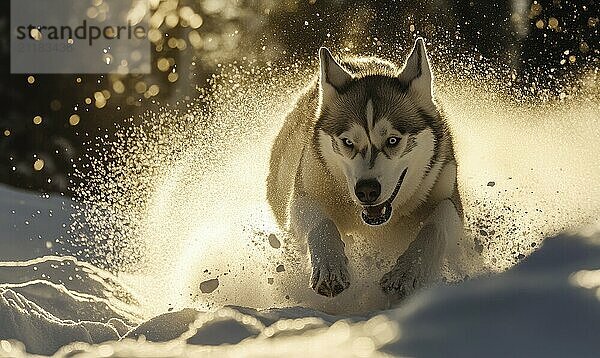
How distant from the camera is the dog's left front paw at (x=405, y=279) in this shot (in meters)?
2.71

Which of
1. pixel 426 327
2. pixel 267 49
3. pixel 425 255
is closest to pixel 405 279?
pixel 425 255

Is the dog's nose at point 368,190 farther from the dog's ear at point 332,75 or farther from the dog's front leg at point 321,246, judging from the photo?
the dog's ear at point 332,75

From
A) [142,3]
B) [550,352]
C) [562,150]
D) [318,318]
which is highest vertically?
[142,3]

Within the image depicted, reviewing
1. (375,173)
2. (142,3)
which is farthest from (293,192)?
(142,3)

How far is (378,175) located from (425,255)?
303 millimetres

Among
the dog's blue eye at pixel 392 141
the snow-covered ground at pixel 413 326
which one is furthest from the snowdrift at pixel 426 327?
the dog's blue eye at pixel 392 141

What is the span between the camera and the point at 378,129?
2910 mm

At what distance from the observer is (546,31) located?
628 cm

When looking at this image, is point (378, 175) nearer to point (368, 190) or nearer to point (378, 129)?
point (368, 190)

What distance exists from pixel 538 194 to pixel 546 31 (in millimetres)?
2393

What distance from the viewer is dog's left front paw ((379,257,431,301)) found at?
271 cm

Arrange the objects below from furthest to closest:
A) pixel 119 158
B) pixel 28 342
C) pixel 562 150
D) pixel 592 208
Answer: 1. pixel 119 158
2. pixel 562 150
3. pixel 592 208
4. pixel 28 342

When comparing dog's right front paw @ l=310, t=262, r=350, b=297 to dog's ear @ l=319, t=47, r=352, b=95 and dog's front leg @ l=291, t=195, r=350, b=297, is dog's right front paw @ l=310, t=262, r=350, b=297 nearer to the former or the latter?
dog's front leg @ l=291, t=195, r=350, b=297

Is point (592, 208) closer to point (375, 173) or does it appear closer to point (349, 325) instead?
point (375, 173)
